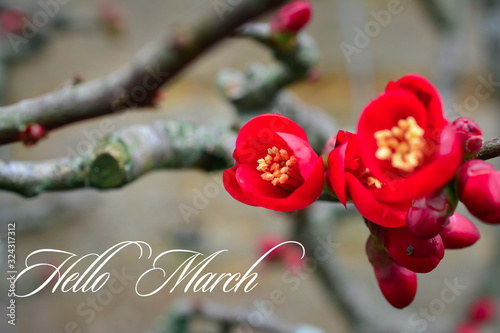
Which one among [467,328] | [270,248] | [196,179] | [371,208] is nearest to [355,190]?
[371,208]

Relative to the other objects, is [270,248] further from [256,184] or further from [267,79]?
[256,184]

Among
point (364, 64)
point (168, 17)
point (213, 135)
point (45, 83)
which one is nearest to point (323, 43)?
point (364, 64)

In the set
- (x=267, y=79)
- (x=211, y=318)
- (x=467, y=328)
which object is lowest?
(x=467, y=328)

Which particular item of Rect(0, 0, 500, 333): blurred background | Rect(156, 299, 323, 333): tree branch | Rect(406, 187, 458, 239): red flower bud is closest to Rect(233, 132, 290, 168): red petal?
Rect(406, 187, 458, 239): red flower bud

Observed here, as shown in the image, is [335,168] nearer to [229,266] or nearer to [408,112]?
[408,112]

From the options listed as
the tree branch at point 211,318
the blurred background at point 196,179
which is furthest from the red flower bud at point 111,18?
the tree branch at point 211,318

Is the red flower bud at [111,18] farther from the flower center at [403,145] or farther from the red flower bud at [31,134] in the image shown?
the flower center at [403,145]
